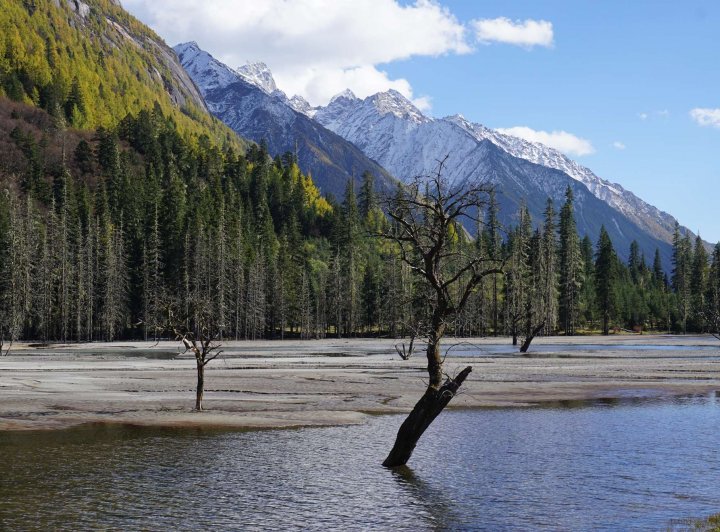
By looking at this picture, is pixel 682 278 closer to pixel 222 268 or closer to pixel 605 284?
pixel 605 284

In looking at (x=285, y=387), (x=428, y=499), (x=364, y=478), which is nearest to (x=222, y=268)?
(x=285, y=387)

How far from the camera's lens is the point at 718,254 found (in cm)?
15188

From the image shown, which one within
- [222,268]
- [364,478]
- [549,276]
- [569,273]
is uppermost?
[222,268]

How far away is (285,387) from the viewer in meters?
47.2

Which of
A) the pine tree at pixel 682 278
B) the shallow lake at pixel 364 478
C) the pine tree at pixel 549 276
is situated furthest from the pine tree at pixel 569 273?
the shallow lake at pixel 364 478

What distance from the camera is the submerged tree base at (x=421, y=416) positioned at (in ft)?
77.3

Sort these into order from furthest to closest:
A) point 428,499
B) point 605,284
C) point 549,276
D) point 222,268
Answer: point 605,284
point 549,276
point 222,268
point 428,499

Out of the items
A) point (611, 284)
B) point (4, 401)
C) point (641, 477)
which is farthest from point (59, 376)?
point (611, 284)

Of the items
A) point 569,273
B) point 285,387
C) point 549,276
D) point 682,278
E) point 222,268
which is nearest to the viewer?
point 285,387

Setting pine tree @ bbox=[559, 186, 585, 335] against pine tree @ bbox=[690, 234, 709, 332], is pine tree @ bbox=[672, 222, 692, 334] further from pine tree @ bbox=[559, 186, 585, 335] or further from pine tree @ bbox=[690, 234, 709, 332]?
pine tree @ bbox=[559, 186, 585, 335]

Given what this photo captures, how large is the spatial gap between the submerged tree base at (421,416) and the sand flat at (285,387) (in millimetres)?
1834

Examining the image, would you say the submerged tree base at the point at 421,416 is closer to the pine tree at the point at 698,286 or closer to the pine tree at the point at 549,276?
the pine tree at the point at 549,276

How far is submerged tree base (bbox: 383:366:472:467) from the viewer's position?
23562 mm

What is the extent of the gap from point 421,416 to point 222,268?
119864 mm
